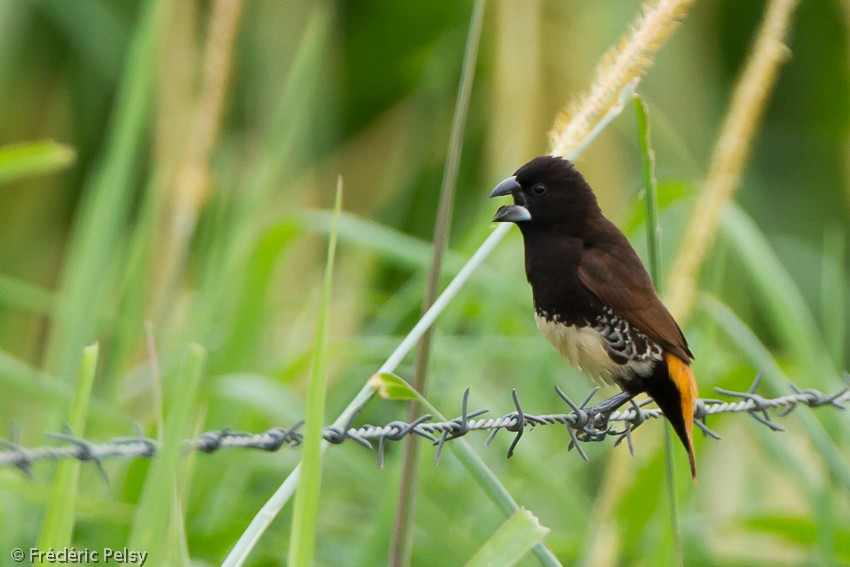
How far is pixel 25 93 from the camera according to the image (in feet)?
14.1

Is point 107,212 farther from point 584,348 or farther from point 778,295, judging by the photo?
point 778,295

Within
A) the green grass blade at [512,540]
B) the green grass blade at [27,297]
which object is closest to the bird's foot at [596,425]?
the green grass blade at [512,540]

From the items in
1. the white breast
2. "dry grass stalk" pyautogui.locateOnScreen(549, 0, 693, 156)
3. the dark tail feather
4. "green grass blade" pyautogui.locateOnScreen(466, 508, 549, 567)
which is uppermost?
"dry grass stalk" pyautogui.locateOnScreen(549, 0, 693, 156)

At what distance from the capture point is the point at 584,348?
76.9 inches

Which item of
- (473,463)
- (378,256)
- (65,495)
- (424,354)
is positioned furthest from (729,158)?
(378,256)

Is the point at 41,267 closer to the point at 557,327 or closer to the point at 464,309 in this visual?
the point at 464,309

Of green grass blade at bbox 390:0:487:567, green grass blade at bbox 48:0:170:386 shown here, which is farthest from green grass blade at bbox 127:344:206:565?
green grass blade at bbox 48:0:170:386

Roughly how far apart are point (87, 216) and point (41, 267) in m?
1.92

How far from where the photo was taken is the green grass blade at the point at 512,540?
115 cm

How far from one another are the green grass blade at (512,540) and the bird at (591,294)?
78 centimetres

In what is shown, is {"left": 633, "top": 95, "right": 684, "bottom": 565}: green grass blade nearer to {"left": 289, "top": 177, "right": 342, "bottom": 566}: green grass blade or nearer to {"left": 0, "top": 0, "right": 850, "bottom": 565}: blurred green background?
{"left": 0, "top": 0, "right": 850, "bottom": 565}: blurred green background

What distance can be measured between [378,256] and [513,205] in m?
1.56

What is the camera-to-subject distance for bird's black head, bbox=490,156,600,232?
76.6 inches

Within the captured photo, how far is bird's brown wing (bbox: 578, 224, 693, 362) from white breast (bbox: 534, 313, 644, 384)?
0.07 metres
